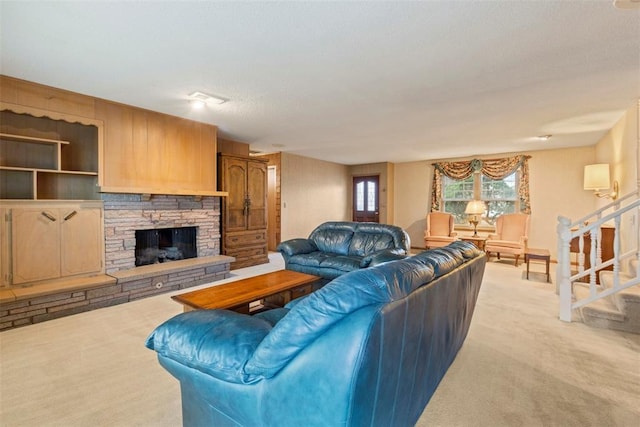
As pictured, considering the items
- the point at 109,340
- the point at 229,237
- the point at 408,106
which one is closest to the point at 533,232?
the point at 408,106

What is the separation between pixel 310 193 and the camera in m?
7.89

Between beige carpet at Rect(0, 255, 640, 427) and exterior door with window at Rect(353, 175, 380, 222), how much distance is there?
5.69 metres

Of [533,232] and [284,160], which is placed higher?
[284,160]

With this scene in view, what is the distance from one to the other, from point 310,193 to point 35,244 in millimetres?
5547

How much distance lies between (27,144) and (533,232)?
8.57m

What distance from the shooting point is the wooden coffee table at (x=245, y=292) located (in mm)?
2232

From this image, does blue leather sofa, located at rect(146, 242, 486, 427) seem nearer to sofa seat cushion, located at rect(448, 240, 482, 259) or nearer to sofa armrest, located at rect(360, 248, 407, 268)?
sofa seat cushion, located at rect(448, 240, 482, 259)

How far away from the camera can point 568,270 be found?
309 cm

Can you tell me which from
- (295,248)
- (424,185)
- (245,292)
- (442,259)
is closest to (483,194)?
(424,185)

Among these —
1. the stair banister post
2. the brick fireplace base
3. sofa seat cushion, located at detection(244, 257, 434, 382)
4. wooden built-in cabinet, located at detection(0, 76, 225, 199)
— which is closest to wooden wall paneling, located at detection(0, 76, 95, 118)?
wooden built-in cabinet, located at detection(0, 76, 225, 199)

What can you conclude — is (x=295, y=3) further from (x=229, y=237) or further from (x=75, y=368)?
(x=229, y=237)

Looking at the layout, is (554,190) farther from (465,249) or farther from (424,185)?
(465,249)

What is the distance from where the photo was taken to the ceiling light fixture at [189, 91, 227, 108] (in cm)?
334

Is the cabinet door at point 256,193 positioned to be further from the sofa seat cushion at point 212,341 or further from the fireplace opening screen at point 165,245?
the sofa seat cushion at point 212,341
